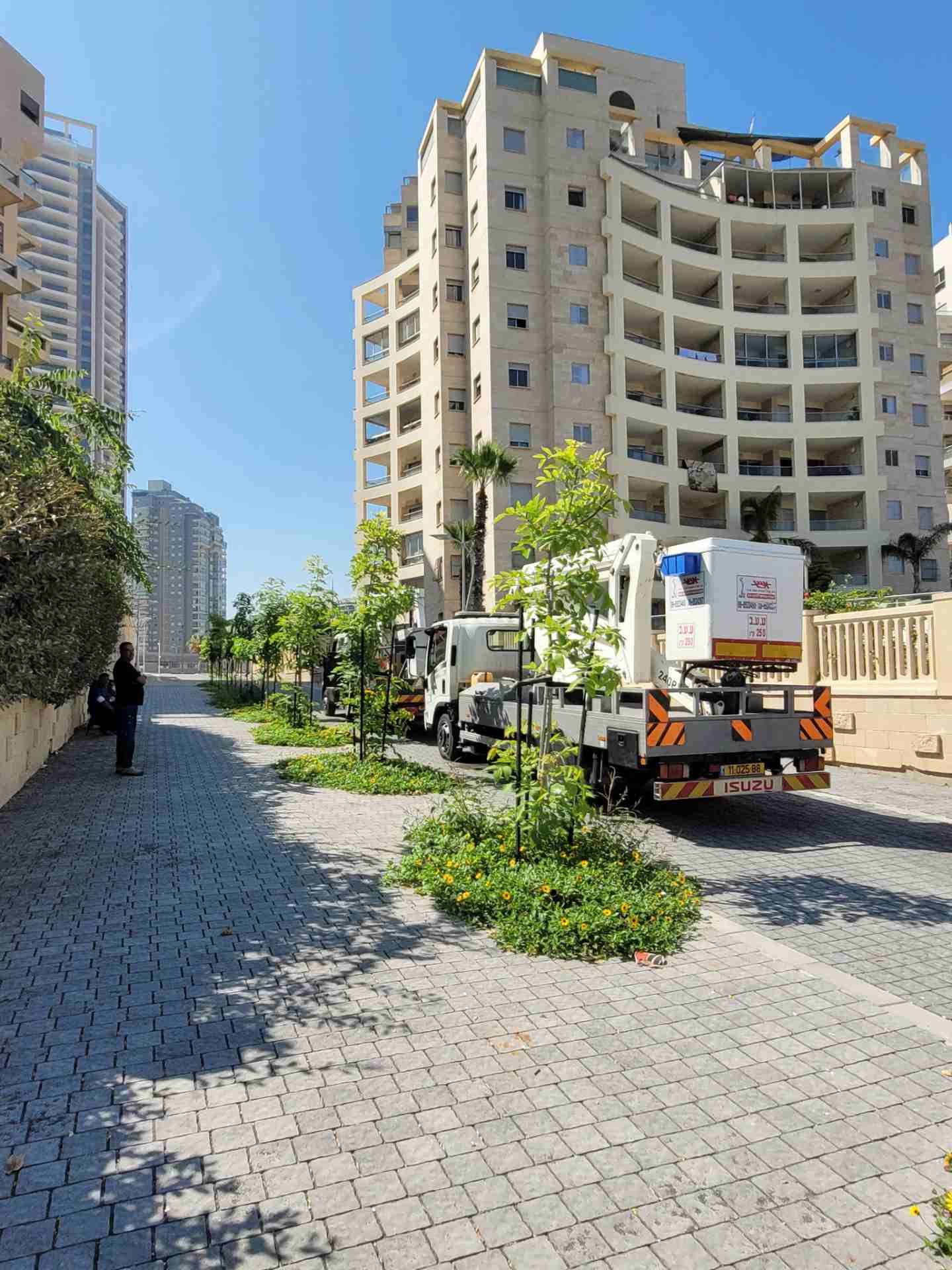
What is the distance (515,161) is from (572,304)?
771cm

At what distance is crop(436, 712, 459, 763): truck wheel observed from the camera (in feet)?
45.3

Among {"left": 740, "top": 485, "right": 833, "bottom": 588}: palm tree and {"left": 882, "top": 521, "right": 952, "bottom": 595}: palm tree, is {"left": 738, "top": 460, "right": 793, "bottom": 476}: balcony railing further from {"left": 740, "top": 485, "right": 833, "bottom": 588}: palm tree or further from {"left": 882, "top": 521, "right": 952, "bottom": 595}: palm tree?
{"left": 882, "top": 521, "right": 952, "bottom": 595}: palm tree

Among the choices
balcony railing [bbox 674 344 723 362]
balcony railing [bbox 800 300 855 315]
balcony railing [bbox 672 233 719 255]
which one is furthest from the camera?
balcony railing [bbox 800 300 855 315]

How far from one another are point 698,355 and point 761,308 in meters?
5.70

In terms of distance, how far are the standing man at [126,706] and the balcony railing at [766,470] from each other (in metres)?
36.5

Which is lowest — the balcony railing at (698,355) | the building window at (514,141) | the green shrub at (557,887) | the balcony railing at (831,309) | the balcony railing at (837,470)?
the green shrub at (557,887)

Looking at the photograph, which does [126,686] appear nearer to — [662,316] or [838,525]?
[662,316]

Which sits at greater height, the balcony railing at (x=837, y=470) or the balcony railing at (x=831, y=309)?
the balcony railing at (x=831, y=309)

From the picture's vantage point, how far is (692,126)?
1825 inches

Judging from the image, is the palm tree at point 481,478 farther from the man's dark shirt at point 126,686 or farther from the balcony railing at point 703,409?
the man's dark shirt at point 126,686

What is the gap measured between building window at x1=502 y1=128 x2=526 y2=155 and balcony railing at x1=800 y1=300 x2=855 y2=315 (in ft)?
57.3

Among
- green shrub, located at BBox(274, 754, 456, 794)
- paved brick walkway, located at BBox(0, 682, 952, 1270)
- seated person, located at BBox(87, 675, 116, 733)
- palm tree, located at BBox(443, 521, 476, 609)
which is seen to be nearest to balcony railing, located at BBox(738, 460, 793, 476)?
palm tree, located at BBox(443, 521, 476, 609)

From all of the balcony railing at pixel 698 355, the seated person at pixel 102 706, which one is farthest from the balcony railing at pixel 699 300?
the seated person at pixel 102 706

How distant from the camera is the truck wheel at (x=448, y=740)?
13796mm
